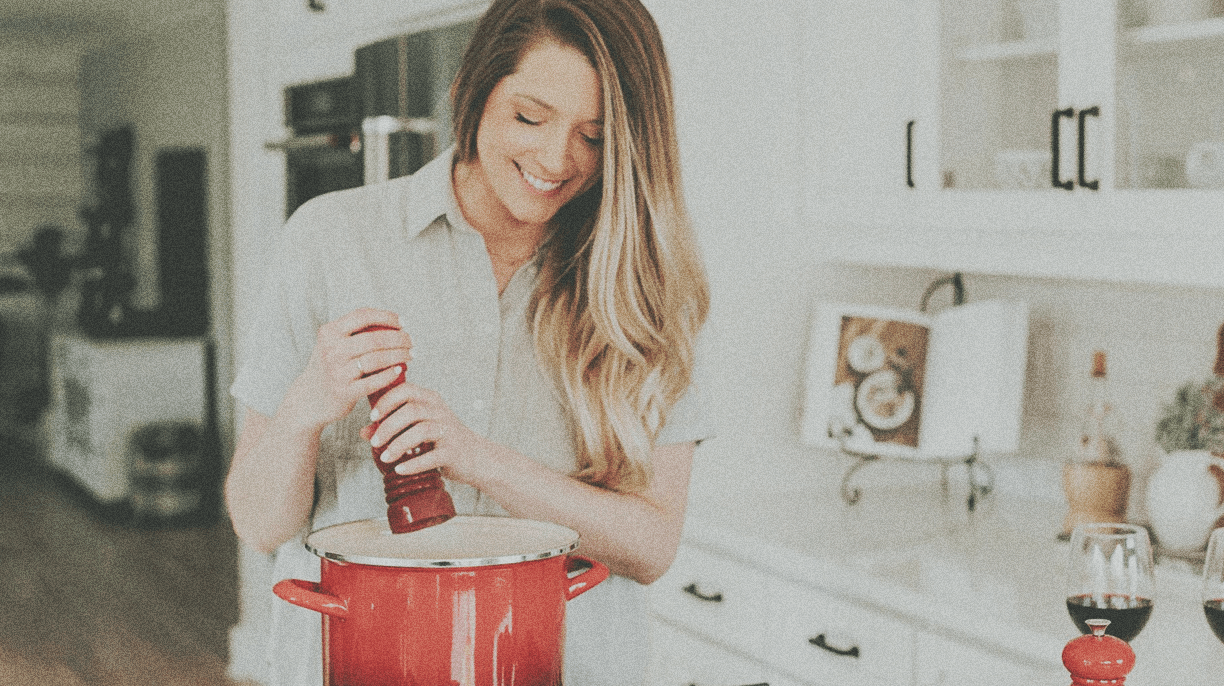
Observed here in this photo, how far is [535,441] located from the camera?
1.32 m

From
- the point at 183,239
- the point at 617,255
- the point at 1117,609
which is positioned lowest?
the point at 1117,609

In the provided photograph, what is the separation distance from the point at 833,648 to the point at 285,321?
3.28ft

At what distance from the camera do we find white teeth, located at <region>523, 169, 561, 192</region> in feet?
4.03

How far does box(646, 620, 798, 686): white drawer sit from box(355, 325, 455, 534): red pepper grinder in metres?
1.20

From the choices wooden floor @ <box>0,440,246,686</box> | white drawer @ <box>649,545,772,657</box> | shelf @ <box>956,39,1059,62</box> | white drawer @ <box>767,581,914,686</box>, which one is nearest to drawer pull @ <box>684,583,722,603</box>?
white drawer @ <box>649,545,772,657</box>

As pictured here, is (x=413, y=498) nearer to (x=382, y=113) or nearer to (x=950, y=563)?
(x=950, y=563)

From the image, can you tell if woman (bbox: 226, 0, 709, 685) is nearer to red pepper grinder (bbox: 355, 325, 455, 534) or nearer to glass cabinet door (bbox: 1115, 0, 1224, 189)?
red pepper grinder (bbox: 355, 325, 455, 534)

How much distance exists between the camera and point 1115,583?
121 cm

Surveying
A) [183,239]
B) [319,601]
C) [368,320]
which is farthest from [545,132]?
[183,239]

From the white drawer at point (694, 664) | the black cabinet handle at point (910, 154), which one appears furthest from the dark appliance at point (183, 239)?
the black cabinet handle at point (910, 154)

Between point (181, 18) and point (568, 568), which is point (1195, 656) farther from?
point (181, 18)

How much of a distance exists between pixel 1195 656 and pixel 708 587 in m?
0.81

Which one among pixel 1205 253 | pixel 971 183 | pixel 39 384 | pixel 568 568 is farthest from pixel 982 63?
pixel 39 384

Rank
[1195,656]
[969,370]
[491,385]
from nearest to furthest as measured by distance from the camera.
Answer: [491,385] < [1195,656] < [969,370]
